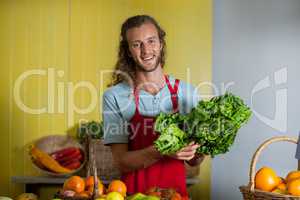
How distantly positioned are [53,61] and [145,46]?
231cm

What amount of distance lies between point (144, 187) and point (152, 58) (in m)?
0.54

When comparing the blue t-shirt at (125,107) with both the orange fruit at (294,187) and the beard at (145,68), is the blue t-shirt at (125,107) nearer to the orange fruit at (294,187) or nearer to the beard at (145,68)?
the beard at (145,68)

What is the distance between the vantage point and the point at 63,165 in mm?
3885

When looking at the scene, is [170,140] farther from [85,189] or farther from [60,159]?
[60,159]

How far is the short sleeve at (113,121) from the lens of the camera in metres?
2.12

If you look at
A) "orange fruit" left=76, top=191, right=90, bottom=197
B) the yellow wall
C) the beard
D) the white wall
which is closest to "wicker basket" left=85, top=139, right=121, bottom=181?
the yellow wall

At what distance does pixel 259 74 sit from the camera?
4.00 metres

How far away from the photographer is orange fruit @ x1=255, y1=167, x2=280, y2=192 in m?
1.81

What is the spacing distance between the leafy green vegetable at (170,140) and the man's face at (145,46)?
1.02ft

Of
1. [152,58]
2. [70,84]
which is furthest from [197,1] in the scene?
[152,58]

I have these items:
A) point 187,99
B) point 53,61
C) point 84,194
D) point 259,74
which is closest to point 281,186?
point 187,99

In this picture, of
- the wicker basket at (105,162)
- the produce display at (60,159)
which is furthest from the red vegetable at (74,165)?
the wicker basket at (105,162)

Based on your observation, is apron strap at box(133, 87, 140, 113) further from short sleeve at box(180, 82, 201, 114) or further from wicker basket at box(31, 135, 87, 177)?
wicker basket at box(31, 135, 87, 177)

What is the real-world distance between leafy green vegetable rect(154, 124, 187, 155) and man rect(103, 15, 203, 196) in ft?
0.65
